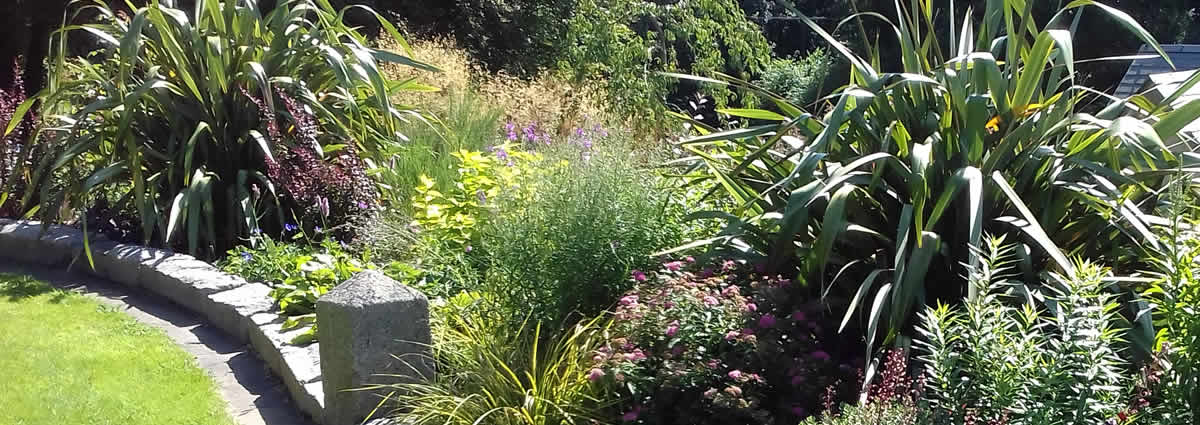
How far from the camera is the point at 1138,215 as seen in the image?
294 cm

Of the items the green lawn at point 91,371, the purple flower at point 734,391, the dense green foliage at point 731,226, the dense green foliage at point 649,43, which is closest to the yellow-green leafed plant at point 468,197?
the dense green foliage at point 731,226

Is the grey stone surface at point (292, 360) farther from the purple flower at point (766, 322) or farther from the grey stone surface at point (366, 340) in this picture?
the purple flower at point (766, 322)

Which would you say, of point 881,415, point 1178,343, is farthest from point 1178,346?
point 881,415

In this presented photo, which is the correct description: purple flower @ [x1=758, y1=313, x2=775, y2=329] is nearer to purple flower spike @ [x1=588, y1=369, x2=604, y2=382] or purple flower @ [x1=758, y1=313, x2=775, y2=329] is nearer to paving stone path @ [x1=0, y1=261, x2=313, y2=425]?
purple flower spike @ [x1=588, y1=369, x2=604, y2=382]

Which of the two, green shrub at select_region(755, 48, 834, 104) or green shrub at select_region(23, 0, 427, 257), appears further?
green shrub at select_region(755, 48, 834, 104)

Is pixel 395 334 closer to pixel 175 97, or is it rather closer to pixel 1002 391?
pixel 1002 391

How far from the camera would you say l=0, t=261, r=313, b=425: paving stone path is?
12.3 feet

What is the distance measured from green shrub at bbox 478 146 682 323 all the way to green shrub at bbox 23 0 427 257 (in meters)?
1.98

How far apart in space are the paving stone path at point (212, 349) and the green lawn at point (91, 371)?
7 cm

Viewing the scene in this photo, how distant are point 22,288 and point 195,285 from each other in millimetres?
1097

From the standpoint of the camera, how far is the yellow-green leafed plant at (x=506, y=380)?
3.21 metres

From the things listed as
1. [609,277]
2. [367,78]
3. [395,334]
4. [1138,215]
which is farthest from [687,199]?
[367,78]

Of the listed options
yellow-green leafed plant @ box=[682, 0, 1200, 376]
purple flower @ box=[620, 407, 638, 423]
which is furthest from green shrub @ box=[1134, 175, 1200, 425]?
purple flower @ box=[620, 407, 638, 423]

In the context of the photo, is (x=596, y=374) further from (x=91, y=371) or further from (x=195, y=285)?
(x=195, y=285)
